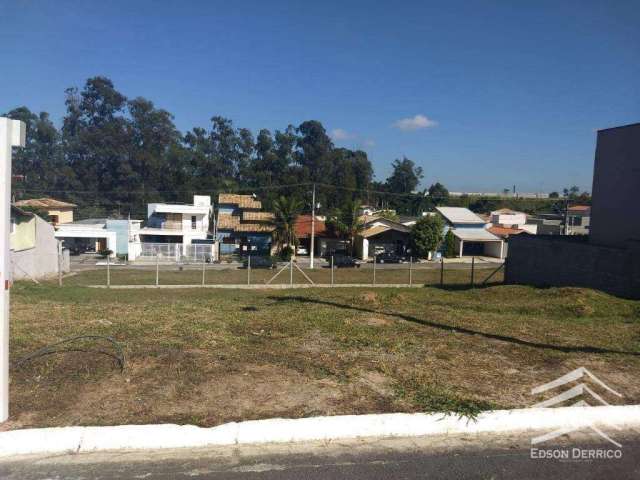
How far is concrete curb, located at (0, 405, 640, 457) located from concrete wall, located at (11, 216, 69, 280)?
77.4 feet

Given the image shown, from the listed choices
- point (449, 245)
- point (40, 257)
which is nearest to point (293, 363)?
point (40, 257)

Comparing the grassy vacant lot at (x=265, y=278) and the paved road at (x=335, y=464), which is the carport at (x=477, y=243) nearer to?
the grassy vacant lot at (x=265, y=278)

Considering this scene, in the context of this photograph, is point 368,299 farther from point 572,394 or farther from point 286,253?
point 286,253

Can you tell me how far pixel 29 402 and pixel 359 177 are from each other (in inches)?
3557

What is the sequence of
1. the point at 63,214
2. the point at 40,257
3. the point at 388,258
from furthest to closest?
the point at 63,214
the point at 388,258
the point at 40,257

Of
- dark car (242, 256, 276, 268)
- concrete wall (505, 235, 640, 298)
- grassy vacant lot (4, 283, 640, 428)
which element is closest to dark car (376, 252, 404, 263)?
dark car (242, 256, 276, 268)

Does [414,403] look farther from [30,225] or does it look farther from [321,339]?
[30,225]

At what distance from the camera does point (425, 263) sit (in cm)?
4456

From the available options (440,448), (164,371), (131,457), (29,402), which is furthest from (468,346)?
(29,402)

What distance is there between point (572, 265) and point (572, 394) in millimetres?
16941

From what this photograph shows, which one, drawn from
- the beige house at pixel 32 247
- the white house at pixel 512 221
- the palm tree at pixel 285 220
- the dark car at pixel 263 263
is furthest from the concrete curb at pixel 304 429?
the white house at pixel 512 221

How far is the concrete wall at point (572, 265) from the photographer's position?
1720cm

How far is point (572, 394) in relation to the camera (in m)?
5.12

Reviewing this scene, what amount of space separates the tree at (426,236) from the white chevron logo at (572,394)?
137 ft
